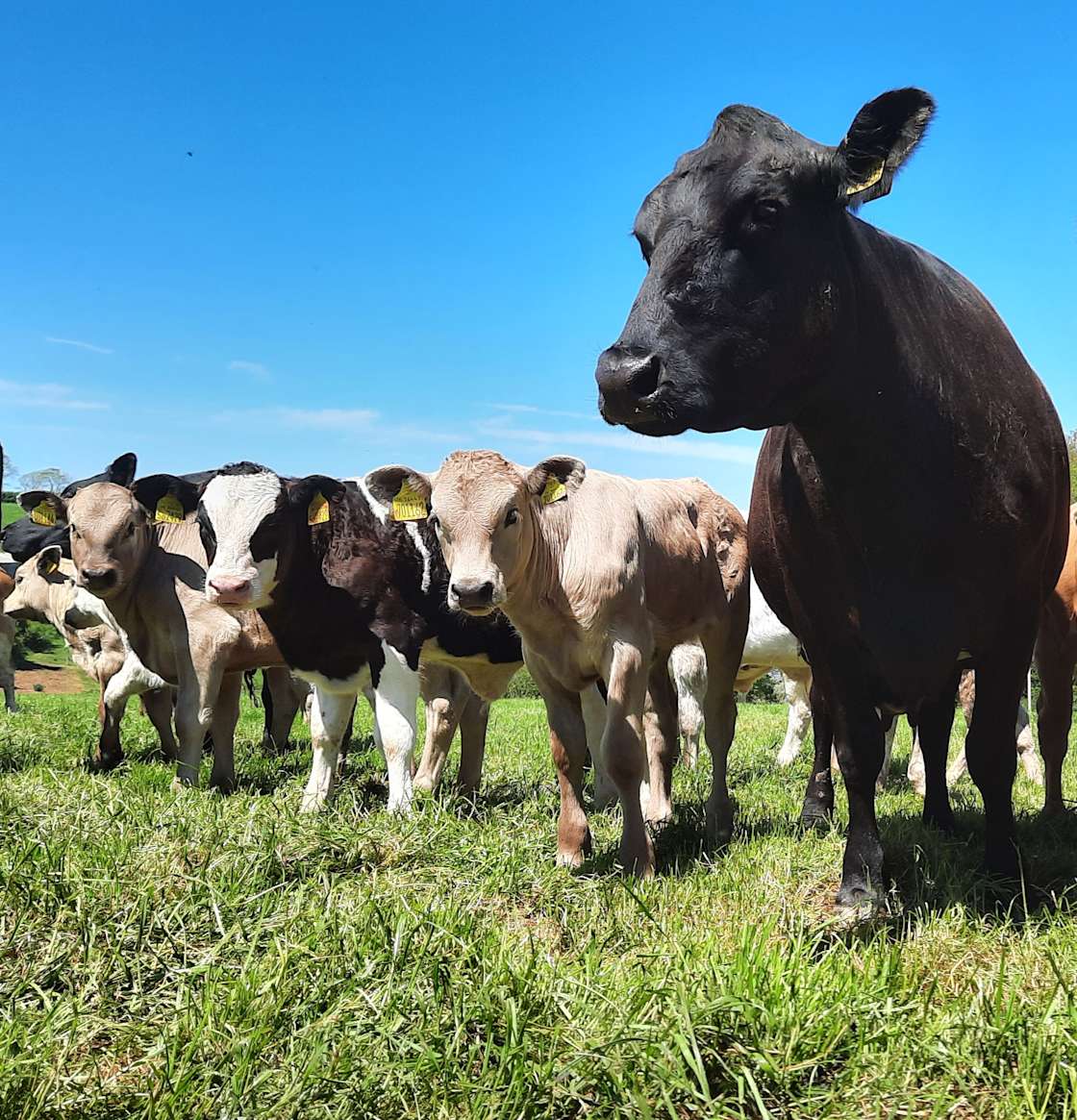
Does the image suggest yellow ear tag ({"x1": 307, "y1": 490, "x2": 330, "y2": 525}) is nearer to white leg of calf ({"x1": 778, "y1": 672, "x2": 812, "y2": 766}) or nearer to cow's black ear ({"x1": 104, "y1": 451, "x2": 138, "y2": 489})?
cow's black ear ({"x1": 104, "y1": 451, "x2": 138, "y2": 489})

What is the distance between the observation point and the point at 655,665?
23.7ft

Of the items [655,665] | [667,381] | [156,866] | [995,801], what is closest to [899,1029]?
[995,801]

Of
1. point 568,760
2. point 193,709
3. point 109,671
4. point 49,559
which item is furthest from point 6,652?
point 568,760

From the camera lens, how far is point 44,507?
8.35 meters

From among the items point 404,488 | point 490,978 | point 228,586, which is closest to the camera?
point 490,978

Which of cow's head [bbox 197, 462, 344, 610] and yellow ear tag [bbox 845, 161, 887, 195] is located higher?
yellow ear tag [bbox 845, 161, 887, 195]

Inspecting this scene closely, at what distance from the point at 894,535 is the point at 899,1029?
71.9 inches

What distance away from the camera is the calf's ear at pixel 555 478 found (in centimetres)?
543

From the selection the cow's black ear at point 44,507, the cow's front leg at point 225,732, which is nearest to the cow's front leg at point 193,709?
the cow's front leg at point 225,732

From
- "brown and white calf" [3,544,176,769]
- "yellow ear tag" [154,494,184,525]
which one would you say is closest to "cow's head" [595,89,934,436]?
"yellow ear tag" [154,494,184,525]

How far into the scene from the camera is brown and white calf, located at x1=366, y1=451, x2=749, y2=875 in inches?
199

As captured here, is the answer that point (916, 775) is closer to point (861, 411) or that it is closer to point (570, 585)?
point (570, 585)

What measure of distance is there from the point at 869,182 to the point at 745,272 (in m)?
0.60

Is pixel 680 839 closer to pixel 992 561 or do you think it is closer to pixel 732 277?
pixel 992 561
